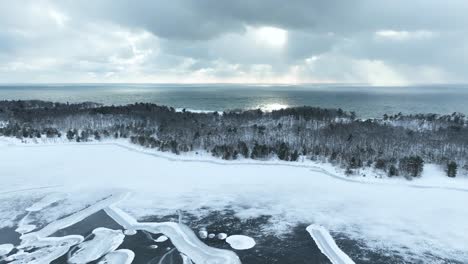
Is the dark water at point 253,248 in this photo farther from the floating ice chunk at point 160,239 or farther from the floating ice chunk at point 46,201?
the floating ice chunk at point 46,201

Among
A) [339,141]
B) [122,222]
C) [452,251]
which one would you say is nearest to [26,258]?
[122,222]

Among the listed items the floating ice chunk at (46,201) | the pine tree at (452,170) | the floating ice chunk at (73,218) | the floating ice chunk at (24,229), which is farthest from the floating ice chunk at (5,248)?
the pine tree at (452,170)

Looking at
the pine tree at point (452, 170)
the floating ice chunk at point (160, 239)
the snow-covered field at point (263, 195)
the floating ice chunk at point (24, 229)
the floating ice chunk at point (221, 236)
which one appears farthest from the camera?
the pine tree at point (452, 170)

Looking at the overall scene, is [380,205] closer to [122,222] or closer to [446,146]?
[122,222]

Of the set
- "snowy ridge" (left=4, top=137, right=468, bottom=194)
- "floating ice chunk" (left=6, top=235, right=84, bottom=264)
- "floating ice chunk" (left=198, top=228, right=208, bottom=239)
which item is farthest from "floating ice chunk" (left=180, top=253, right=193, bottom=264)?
"snowy ridge" (left=4, top=137, right=468, bottom=194)

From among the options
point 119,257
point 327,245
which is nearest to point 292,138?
point 327,245

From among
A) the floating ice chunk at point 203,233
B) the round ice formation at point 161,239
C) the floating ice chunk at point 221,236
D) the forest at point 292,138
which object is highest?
the forest at point 292,138

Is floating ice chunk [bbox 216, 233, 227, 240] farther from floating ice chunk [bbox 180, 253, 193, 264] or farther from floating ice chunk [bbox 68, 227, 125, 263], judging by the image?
floating ice chunk [bbox 68, 227, 125, 263]
